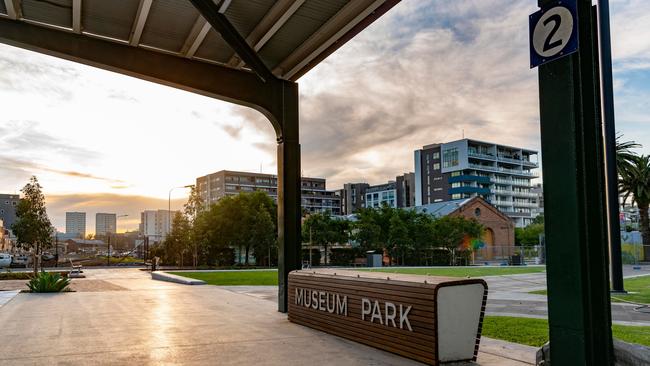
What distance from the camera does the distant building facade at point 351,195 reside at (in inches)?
7028

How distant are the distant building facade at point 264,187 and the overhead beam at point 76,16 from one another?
14897cm

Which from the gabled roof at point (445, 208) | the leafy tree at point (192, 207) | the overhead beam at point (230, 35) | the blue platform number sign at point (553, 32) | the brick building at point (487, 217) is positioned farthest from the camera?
the brick building at point (487, 217)

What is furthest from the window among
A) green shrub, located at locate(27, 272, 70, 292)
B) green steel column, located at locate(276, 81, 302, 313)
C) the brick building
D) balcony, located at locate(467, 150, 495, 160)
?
green steel column, located at locate(276, 81, 302, 313)

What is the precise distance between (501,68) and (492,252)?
6189cm

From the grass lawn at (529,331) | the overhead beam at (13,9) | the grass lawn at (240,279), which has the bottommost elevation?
the grass lawn at (240,279)

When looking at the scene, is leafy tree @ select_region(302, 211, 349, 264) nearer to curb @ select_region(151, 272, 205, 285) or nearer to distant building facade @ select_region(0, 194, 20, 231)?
curb @ select_region(151, 272, 205, 285)

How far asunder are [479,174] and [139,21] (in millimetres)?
129840

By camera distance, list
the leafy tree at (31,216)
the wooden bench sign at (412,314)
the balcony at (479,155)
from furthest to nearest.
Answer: the balcony at (479,155) < the leafy tree at (31,216) < the wooden bench sign at (412,314)

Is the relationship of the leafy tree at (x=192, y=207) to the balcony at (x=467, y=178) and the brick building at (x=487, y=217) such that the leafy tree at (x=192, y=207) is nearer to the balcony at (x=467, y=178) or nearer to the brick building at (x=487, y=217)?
the brick building at (x=487, y=217)

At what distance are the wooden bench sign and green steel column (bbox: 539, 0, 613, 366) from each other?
1.83 m

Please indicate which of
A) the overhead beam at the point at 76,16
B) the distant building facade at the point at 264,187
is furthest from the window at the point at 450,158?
the overhead beam at the point at 76,16

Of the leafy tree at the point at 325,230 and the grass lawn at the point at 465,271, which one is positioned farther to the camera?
the leafy tree at the point at 325,230

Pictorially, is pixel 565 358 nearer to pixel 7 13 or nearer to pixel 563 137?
pixel 563 137

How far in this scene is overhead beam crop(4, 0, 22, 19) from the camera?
927 centimetres
